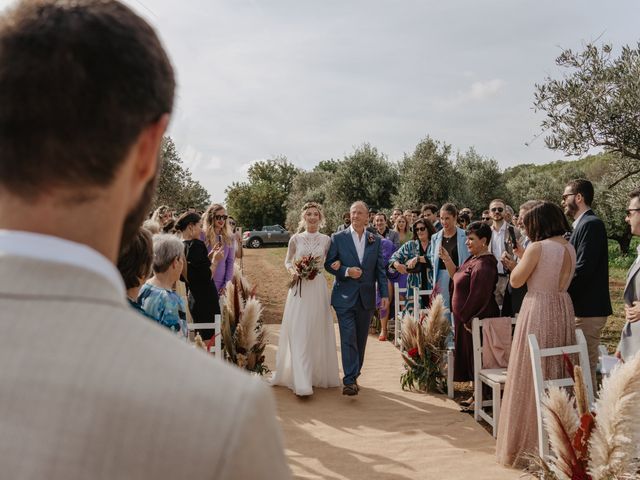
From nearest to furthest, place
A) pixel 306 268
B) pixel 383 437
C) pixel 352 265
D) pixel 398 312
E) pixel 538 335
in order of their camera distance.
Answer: pixel 538 335
pixel 383 437
pixel 306 268
pixel 352 265
pixel 398 312

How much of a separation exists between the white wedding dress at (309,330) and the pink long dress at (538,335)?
9.83ft

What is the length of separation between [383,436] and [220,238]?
4034mm

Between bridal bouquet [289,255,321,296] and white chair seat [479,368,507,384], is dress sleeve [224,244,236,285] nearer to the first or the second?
bridal bouquet [289,255,321,296]

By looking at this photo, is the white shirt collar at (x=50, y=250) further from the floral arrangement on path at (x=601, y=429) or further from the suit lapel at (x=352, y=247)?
the suit lapel at (x=352, y=247)

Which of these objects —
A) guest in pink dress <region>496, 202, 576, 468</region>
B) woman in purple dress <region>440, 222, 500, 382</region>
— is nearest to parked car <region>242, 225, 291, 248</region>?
woman in purple dress <region>440, 222, 500, 382</region>

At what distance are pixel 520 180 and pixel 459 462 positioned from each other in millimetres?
35569

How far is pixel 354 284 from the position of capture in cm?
736

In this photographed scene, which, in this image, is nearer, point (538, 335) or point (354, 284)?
point (538, 335)

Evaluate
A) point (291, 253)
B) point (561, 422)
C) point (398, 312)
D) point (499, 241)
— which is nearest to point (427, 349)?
point (291, 253)

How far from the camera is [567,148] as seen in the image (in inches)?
446

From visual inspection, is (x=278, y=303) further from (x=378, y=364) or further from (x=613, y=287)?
(x=613, y=287)

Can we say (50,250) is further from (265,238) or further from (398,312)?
(265,238)

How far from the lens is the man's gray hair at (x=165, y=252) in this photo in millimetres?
A: 3943

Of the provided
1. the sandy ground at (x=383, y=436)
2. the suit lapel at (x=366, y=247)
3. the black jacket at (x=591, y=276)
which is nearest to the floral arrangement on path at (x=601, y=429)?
the sandy ground at (x=383, y=436)
